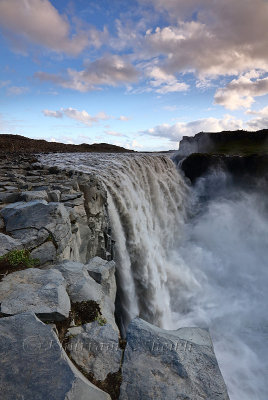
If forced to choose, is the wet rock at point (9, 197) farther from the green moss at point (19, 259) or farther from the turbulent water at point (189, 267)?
the turbulent water at point (189, 267)

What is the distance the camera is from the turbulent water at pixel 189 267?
11570 mm

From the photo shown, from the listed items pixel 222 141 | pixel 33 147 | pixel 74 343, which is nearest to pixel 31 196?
pixel 74 343

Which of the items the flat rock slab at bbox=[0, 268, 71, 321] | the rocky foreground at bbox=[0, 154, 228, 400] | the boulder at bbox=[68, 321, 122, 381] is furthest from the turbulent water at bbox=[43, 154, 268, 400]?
the boulder at bbox=[68, 321, 122, 381]

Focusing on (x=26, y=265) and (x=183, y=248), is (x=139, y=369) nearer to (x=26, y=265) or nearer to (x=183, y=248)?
(x=26, y=265)

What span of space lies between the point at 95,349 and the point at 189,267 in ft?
54.3

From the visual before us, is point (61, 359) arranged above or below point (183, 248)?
above

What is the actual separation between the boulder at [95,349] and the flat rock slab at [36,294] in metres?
0.44

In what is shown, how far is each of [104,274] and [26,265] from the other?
1.84 m

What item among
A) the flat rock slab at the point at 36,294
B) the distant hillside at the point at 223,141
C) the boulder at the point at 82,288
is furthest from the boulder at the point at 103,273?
the distant hillside at the point at 223,141

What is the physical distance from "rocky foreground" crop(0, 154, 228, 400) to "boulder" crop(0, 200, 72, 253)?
0.04 meters

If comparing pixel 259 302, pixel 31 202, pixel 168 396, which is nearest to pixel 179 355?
pixel 168 396

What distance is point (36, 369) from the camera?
2.96m

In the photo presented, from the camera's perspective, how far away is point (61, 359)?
3107 millimetres

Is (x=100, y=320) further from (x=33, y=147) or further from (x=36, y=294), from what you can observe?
(x=33, y=147)
